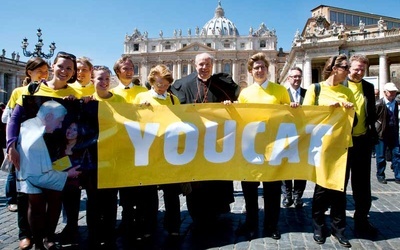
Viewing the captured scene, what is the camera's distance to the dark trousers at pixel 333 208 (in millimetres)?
3947

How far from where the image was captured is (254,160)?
13.4 ft

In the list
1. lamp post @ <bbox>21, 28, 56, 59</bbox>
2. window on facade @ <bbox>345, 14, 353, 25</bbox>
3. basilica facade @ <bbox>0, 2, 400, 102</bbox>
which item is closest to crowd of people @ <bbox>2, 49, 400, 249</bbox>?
basilica facade @ <bbox>0, 2, 400, 102</bbox>

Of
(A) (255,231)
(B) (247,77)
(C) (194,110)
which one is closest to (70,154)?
(C) (194,110)

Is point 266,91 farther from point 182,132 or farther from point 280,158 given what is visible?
point 182,132

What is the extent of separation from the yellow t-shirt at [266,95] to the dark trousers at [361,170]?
1.02 m

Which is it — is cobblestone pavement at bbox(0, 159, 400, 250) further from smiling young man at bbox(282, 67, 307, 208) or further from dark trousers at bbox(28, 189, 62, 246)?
dark trousers at bbox(28, 189, 62, 246)

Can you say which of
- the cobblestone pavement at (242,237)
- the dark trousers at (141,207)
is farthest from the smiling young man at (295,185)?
the dark trousers at (141,207)

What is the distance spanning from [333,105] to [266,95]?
80 cm

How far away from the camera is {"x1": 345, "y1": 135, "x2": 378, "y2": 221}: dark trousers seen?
4.16 meters

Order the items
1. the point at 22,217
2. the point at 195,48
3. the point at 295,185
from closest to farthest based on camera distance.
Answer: the point at 22,217 → the point at 295,185 → the point at 195,48

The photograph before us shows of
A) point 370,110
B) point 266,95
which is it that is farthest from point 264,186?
point 370,110

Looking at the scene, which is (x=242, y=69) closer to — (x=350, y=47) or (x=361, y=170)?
(x=350, y=47)

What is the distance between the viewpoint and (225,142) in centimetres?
410

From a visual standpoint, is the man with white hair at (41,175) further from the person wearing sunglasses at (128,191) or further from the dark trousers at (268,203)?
the dark trousers at (268,203)
